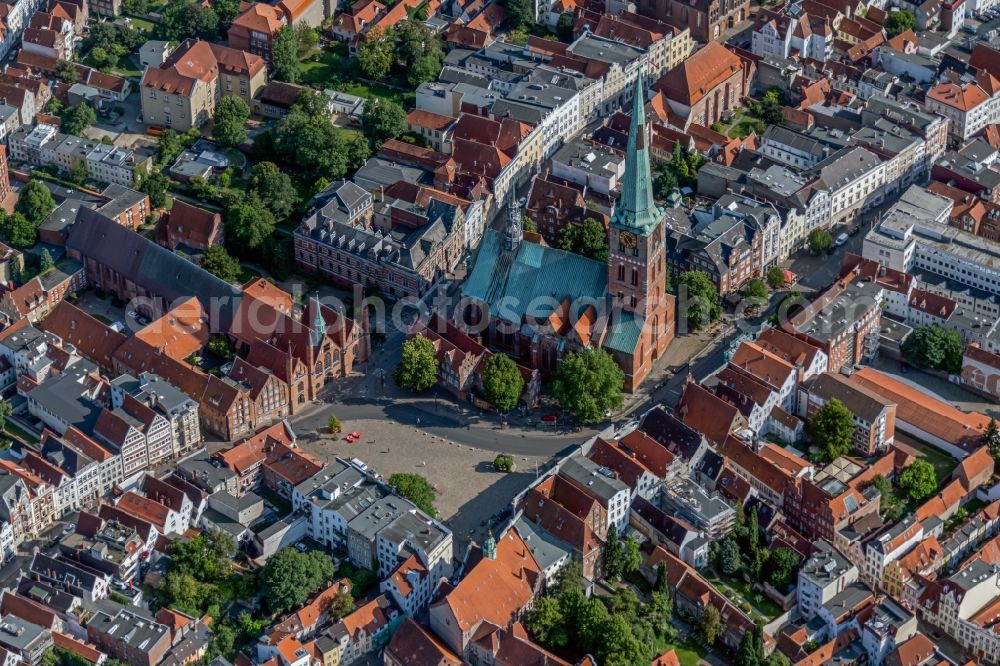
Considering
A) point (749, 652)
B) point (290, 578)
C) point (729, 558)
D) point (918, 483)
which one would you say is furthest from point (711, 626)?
point (290, 578)

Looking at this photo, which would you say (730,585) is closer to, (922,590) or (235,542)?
(922,590)

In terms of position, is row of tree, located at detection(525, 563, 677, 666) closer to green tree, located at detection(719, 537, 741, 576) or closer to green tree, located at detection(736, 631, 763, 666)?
green tree, located at detection(719, 537, 741, 576)

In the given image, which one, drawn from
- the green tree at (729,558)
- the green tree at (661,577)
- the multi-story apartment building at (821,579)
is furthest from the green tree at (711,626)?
the multi-story apartment building at (821,579)

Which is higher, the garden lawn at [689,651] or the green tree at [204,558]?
the green tree at [204,558]

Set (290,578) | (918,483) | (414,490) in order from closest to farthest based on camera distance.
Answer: (290,578), (414,490), (918,483)

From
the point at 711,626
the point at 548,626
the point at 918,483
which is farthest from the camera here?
the point at 918,483

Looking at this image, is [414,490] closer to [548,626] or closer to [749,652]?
[548,626]

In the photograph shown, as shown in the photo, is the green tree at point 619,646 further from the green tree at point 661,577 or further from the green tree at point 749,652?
the green tree at point 661,577
